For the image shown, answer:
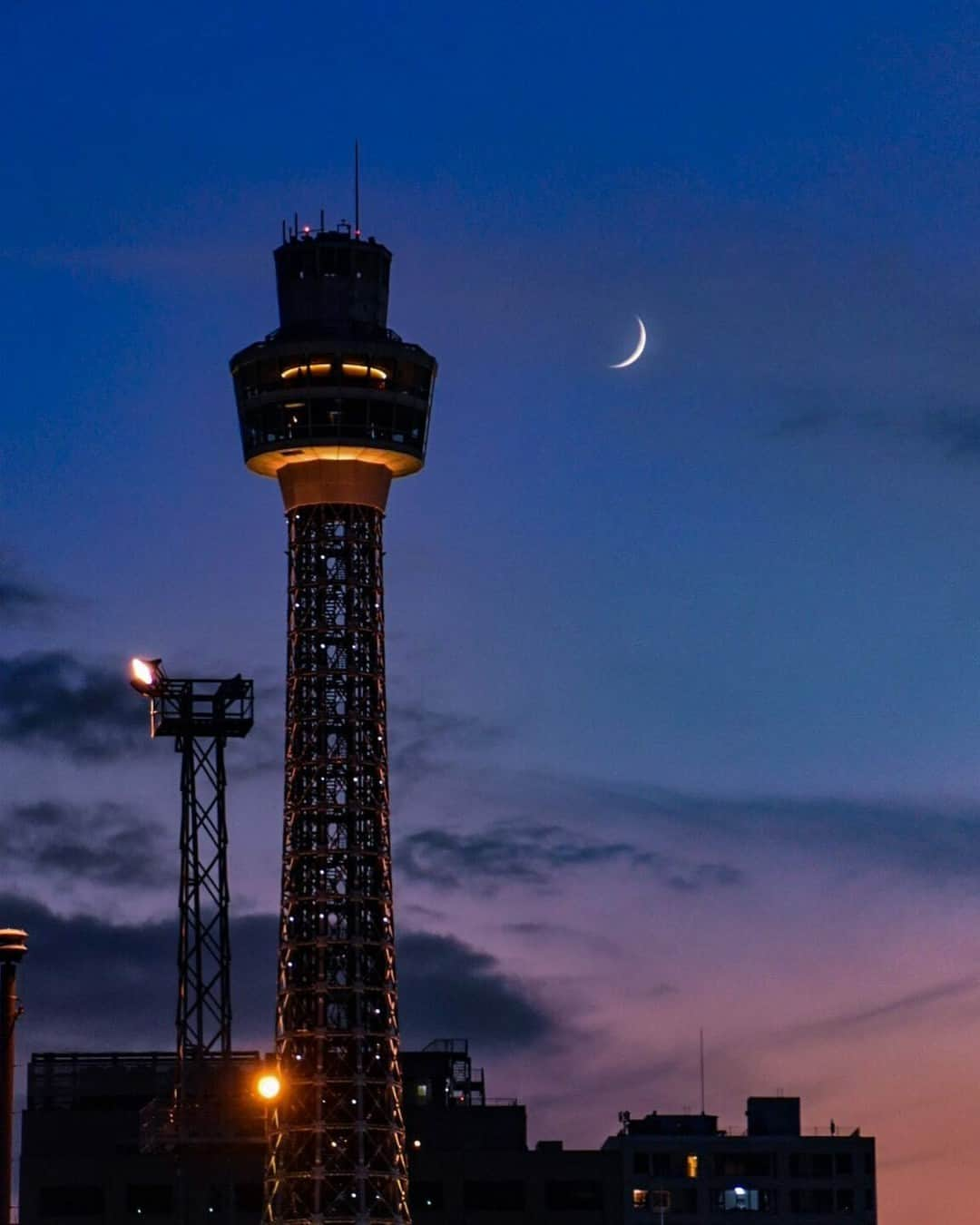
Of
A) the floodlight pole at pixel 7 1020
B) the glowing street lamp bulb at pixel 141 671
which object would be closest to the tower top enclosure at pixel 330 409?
the glowing street lamp bulb at pixel 141 671

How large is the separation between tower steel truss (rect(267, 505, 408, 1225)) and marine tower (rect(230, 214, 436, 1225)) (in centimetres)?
8

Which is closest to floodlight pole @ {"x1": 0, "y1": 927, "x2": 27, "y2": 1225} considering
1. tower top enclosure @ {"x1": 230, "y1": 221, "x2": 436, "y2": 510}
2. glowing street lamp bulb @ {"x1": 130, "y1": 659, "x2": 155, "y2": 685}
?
glowing street lamp bulb @ {"x1": 130, "y1": 659, "x2": 155, "y2": 685}

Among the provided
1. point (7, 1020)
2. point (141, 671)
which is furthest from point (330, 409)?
point (7, 1020)

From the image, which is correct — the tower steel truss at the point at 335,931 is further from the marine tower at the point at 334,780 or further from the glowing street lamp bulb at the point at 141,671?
the glowing street lamp bulb at the point at 141,671

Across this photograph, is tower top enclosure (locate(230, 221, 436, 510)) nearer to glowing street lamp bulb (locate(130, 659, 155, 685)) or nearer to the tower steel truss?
the tower steel truss

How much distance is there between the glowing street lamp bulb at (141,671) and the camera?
18138 cm

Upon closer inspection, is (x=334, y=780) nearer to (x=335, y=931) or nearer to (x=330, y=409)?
(x=335, y=931)

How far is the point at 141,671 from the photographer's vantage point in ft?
598

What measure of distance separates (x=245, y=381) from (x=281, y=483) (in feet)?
23.1

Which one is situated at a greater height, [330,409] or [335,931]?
[330,409]

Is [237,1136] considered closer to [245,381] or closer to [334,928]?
[334,928]

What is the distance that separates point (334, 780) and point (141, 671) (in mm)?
18763

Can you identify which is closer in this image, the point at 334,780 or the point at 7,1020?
the point at 7,1020

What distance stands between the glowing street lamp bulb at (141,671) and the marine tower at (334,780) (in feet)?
49.5
